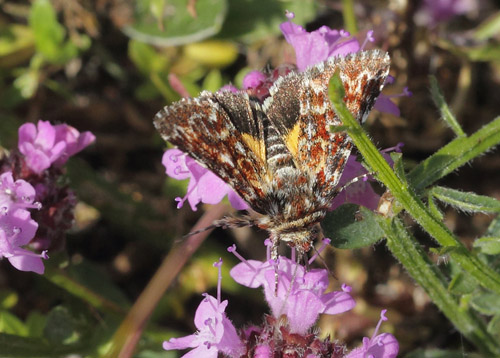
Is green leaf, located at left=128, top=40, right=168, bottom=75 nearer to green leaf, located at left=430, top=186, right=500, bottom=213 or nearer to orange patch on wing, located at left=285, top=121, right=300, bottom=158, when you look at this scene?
orange patch on wing, located at left=285, top=121, right=300, bottom=158

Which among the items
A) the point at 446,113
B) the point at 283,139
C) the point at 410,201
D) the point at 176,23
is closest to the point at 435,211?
the point at 410,201

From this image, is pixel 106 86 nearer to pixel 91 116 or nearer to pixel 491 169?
pixel 91 116

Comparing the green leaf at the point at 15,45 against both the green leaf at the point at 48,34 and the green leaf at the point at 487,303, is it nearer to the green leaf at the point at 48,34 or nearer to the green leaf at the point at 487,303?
the green leaf at the point at 48,34

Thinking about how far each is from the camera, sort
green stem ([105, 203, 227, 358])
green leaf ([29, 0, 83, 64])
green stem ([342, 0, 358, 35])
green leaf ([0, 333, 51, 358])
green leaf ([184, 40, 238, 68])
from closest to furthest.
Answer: green leaf ([0, 333, 51, 358])
green stem ([105, 203, 227, 358])
green stem ([342, 0, 358, 35])
green leaf ([29, 0, 83, 64])
green leaf ([184, 40, 238, 68])

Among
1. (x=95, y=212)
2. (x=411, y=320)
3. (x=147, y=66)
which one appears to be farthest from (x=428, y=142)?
(x=95, y=212)

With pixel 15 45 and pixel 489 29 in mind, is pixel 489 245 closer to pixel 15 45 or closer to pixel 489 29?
pixel 489 29

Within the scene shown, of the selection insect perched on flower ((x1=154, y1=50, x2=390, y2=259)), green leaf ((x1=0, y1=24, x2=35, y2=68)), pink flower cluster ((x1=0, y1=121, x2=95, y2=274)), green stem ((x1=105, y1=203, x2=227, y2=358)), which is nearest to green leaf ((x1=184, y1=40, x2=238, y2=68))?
green leaf ((x1=0, y1=24, x2=35, y2=68))
